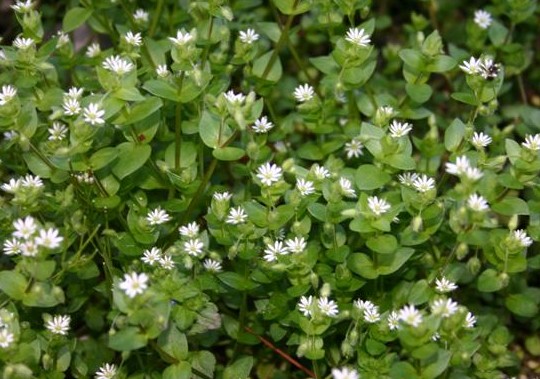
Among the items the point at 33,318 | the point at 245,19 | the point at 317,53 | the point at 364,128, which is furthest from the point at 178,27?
the point at 33,318

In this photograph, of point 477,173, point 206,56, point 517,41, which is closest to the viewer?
point 477,173

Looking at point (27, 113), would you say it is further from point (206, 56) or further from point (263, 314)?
point (263, 314)

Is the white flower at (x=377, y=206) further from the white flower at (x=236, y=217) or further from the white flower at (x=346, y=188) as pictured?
the white flower at (x=236, y=217)

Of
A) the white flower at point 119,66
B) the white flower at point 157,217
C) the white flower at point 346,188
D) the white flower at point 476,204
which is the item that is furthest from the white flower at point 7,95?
the white flower at point 476,204

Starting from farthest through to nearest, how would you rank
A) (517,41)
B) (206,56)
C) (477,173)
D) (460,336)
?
(517,41) → (206,56) → (460,336) → (477,173)

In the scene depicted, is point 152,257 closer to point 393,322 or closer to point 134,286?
point 134,286

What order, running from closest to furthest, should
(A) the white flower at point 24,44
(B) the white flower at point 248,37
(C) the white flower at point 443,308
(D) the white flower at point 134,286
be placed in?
1. (D) the white flower at point 134,286
2. (C) the white flower at point 443,308
3. (A) the white flower at point 24,44
4. (B) the white flower at point 248,37
